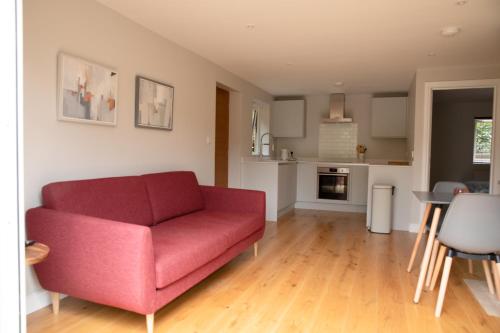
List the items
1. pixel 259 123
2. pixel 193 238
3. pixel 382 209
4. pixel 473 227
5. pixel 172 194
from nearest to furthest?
pixel 473 227
pixel 193 238
pixel 172 194
pixel 382 209
pixel 259 123

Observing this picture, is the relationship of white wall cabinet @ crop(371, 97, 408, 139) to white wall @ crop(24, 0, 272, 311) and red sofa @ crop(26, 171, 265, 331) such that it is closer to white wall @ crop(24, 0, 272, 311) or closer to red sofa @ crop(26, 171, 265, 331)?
white wall @ crop(24, 0, 272, 311)

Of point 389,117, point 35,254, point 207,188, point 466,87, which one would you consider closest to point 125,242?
point 35,254

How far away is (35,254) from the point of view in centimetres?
149

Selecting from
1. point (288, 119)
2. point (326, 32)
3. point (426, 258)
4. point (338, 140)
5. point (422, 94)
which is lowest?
point (426, 258)

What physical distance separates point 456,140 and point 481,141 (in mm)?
488

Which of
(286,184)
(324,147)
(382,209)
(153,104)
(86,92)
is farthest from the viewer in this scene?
(324,147)

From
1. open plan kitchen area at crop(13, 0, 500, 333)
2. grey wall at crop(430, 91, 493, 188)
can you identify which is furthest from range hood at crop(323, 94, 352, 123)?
grey wall at crop(430, 91, 493, 188)

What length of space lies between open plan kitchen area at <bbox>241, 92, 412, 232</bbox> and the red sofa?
8.56 feet

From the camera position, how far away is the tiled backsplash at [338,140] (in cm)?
699

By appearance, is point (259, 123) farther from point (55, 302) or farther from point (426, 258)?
point (55, 302)

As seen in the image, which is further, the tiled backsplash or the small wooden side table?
the tiled backsplash

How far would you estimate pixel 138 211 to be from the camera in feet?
9.23

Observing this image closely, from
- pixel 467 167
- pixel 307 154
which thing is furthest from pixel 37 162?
pixel 467 167

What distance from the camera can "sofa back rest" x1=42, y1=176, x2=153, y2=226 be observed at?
2.26 metres
